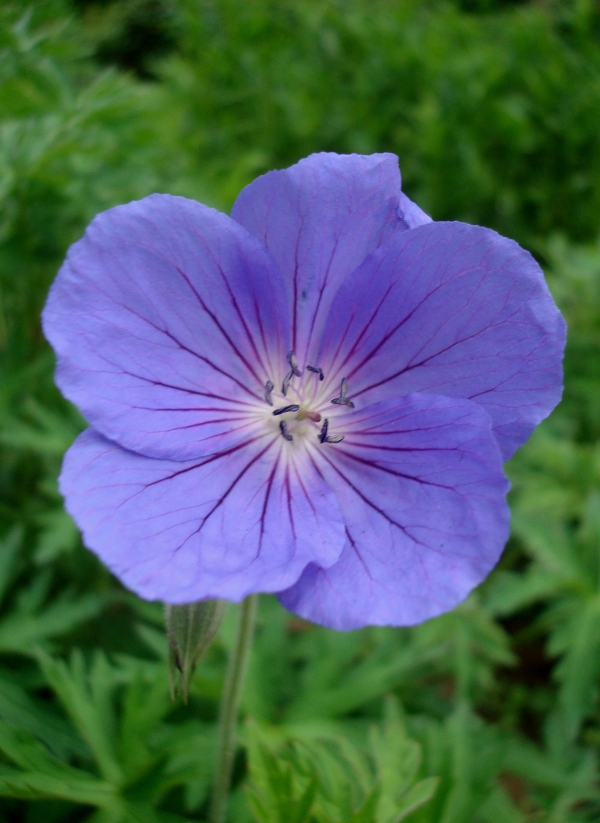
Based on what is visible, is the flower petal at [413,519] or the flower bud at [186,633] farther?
the flower bud at [186,633]

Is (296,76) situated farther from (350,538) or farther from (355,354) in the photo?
(350,538)

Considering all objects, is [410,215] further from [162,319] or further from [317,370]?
[162,319]

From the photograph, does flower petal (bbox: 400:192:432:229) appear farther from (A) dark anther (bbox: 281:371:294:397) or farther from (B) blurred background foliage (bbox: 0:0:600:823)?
(B) blurred background foliage (bbox: 0:0:600:823)

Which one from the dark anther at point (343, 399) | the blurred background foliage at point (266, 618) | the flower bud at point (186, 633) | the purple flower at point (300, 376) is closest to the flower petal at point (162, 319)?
→ the purple flower at point (300, 376)

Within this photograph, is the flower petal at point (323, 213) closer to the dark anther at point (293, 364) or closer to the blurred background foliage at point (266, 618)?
the dark anther at point (293, 364)

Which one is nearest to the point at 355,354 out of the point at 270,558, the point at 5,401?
the point at 270,558

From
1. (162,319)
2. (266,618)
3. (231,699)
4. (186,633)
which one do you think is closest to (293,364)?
(162,319)

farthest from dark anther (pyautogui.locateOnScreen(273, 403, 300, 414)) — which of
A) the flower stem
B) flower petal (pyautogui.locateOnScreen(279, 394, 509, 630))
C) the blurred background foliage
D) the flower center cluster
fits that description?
the blurred background foliage
